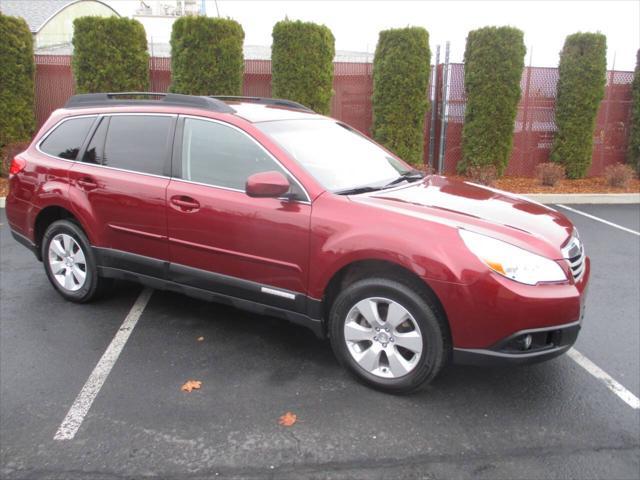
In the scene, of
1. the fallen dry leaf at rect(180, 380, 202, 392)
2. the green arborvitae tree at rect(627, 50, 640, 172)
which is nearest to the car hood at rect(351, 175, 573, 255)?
the fallen dry leaf at rect(180, 380, 202, 392)

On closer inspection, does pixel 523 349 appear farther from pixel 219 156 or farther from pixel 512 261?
pixel 219 156

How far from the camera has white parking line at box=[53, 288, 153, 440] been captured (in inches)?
122

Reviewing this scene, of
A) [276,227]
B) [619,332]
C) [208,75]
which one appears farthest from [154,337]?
[208,75]

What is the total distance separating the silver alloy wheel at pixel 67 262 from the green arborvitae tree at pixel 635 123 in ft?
39.1

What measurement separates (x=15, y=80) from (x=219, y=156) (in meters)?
9.23

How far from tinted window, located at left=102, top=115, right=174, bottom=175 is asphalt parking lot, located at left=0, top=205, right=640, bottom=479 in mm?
1297

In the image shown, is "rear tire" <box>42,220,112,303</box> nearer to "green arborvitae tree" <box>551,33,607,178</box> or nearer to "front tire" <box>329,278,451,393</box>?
"front tire" <box>329,278,451,393</box>

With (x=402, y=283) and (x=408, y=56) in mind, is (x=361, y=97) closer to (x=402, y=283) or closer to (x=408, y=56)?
(x=408, y=56)

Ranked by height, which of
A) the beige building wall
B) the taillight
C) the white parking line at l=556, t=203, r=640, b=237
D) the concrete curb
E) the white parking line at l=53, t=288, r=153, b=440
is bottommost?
the white parking line at l=53, t=288, r=153, b=440

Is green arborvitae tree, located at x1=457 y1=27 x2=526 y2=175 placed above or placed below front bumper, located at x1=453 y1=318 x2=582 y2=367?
above

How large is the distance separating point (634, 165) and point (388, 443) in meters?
11.9

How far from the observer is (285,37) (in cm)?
1130

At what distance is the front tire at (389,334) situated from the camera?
321 centimetres

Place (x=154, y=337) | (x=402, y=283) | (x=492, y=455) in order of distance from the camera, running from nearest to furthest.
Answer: (x=492, y=455), (x=402, y=283), (x=154, y=337)
